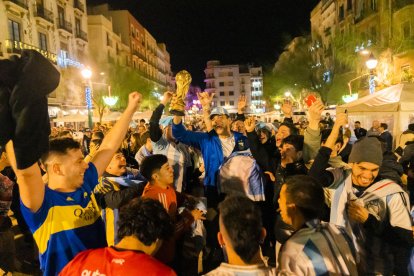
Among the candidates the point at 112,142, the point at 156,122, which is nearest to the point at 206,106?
the point at 156,122

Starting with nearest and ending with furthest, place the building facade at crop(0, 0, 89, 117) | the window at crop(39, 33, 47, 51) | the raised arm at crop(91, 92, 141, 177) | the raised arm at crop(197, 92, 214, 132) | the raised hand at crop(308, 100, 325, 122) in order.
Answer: the raised arm at crop(91, 92, 141, 177) < the raised hand at crop(308, 100, 325, 122) < the raised arm at crop(197, 92, 214, 132) < the building facade at crop(0, 0, 89, 117) < the window at crop(39, 33, 47, 51)

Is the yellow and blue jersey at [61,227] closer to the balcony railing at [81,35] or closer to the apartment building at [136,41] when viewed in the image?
the balcony railing at [81,35]

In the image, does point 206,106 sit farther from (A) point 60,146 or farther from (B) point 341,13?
(B) point 341,13

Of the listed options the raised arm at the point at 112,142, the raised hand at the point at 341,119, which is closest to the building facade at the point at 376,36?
the raised hand at the point at 341,119

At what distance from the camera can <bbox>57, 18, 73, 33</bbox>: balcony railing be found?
113 feet

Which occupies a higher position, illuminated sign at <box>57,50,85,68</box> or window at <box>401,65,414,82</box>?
illuminated sign at <box>57,50,85,68</box>

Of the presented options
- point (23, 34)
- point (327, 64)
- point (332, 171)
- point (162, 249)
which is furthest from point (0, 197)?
point (327, 64)

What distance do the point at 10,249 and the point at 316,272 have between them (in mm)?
4580

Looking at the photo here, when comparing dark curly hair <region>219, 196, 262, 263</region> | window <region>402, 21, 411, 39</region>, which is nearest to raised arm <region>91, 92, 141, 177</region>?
dark curly hair <region>219, 196, 262, 263</region>

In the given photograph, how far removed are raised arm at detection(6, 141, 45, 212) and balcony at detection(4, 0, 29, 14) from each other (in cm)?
2980

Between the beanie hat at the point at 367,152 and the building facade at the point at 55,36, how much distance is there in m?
26.2

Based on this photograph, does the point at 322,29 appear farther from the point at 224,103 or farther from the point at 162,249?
the point at 224,103

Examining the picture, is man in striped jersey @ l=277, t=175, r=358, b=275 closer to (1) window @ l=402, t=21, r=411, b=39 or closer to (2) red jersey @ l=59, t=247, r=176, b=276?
(2) red jersey @ l=59, t=247, r=176, b=276

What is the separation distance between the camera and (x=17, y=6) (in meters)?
27.0
